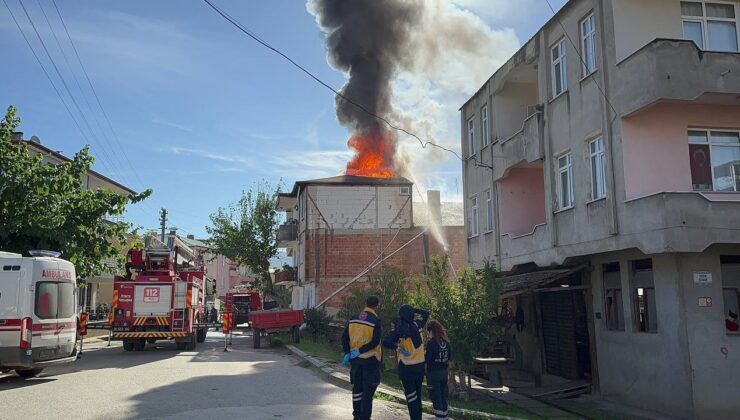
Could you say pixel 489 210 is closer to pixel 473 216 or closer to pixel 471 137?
pixel 473 216

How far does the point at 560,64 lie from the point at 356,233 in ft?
65.4

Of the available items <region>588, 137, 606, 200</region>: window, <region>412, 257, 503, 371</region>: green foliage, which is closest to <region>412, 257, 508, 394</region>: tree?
<region>412, 257, 503, 371</region>: green foliage

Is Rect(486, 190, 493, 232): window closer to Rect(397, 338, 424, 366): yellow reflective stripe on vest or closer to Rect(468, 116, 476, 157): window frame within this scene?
Rect(468, 116, 476, 157): window frame

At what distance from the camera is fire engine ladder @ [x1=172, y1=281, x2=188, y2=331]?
64.0 feet

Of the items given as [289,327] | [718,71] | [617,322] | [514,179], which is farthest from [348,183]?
[718,71]

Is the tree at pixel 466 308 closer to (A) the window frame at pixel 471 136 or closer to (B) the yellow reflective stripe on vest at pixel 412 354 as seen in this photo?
(B) the yellow reflective stripe on vest at pixel 412 354

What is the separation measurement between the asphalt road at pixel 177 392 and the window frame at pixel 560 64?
934cm

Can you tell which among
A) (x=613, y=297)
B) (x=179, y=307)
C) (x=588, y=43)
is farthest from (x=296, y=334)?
(x=588, y=43)

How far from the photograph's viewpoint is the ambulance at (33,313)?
1187 centimetres

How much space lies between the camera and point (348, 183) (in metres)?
34.5

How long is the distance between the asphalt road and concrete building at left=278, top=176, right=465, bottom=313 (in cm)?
1651

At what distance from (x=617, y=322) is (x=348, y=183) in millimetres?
22087

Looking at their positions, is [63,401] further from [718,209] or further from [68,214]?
[718,209]

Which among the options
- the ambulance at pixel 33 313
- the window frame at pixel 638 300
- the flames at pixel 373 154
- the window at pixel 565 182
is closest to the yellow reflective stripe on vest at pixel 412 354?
the window frame at pixel 638 300
